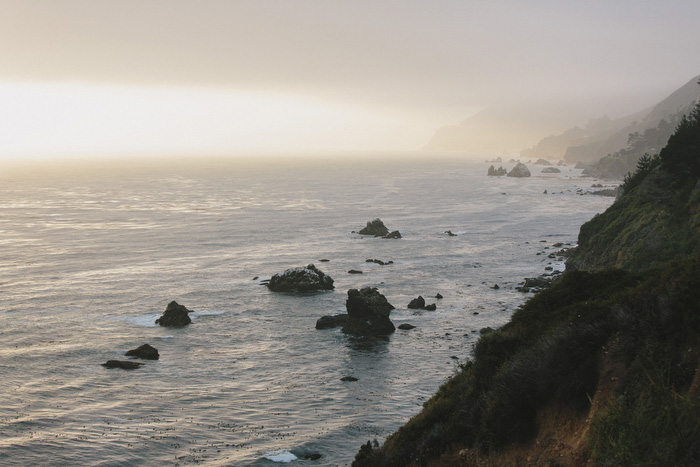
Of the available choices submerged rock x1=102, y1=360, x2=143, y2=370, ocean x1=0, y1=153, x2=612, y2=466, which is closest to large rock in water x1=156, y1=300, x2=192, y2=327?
ocean x1=0, y1=153, x2=612, y2=466

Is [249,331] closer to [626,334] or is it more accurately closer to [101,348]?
[101,348]

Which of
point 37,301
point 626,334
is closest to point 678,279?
point 626,334

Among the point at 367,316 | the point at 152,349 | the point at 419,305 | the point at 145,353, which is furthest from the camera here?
the point at 419,305

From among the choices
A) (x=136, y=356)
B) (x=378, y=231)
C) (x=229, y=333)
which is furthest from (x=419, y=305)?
(x=378, y=231)

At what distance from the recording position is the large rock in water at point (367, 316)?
50219 mm

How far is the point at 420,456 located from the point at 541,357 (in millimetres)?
5386

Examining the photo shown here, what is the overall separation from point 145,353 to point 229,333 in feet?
27.3

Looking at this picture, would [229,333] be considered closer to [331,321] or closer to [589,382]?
[331,321]

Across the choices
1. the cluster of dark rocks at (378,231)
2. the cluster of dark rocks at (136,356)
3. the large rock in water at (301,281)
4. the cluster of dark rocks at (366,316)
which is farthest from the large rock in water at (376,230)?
the cluster of dark rocks at (136,356)

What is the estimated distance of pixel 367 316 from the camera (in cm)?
5072

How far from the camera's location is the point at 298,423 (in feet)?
112

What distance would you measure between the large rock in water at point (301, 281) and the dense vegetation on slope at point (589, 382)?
41.5 metres

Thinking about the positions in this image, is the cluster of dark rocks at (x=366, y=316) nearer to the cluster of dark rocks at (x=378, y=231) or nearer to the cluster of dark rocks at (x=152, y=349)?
the cluster of dark rocks at (x=152, y=349)

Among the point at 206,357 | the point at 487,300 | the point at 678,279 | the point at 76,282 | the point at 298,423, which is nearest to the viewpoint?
the point at 678,279
